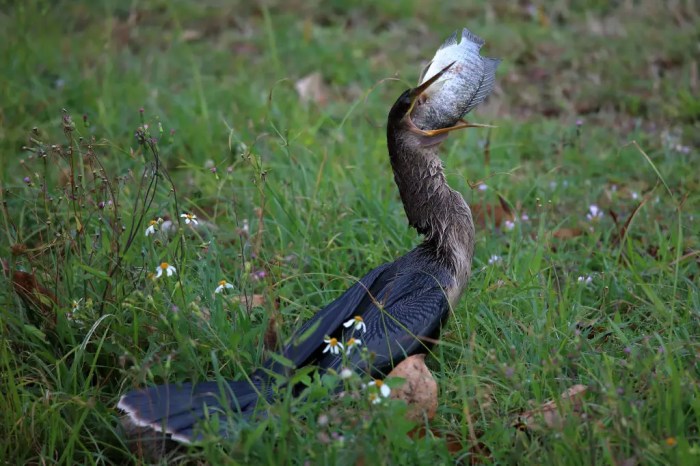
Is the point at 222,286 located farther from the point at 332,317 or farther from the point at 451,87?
the point at 451,87

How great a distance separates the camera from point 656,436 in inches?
89.9

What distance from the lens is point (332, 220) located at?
368 centimetres

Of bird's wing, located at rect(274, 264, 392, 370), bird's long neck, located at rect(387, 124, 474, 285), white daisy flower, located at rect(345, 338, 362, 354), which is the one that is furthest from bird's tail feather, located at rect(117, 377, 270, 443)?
bird's long neck, located at rect(387, 124, 474, 285)

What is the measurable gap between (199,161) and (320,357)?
2134 mm

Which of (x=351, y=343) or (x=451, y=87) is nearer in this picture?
(x=351, y=343)

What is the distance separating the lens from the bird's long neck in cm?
284

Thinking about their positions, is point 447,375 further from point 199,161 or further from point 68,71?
point 68,71

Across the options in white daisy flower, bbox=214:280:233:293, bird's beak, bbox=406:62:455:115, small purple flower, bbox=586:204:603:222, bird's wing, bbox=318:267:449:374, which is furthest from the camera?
small purple flower, bbox=586:204:603:222

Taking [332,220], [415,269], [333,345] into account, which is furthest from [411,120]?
[332,220]

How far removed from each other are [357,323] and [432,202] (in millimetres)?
575

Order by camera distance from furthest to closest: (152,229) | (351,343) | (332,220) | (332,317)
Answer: (332,220)
(152,229)
(332,317)
(351,343)

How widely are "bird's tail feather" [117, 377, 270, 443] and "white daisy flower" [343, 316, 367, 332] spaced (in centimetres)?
32

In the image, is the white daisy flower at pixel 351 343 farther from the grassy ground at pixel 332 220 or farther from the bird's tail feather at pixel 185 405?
the bird's tail feather at pixel 185 405

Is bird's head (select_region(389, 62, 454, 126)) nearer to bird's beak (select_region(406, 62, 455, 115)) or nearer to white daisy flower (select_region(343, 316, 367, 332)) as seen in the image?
bird's beak (select_region(406, 62, 455, 115))
